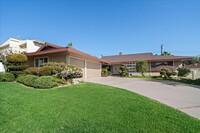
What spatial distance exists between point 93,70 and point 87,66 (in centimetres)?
202

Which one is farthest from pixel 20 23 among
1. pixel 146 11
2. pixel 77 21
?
pixel 146 11

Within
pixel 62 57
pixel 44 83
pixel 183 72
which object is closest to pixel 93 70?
pixel 62 57

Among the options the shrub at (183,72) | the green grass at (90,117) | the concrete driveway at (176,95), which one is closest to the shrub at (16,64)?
the green grass at (90,117)

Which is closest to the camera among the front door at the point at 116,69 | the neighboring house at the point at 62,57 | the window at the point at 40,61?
the neighboring house at the point at 62,57

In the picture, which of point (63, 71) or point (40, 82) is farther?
point (63, 71)

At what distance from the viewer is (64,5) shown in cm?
1267

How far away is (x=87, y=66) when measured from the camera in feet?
59.2

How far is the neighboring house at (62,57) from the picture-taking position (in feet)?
45.3

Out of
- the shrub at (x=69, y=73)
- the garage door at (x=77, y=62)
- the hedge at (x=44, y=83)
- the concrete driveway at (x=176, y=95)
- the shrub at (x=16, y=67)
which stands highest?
the garage door at (x=77, y=62)

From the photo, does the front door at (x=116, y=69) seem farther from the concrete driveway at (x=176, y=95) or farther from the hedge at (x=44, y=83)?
the hedge at (x=44, y=83)

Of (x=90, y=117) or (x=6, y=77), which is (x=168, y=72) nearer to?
(x=90, y=117)

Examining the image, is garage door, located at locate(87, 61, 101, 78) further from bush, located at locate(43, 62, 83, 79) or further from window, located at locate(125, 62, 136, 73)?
bush, located at locate(43, 62, 83, 79)

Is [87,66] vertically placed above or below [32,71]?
above

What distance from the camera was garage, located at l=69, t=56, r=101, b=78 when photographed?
50.6ft
